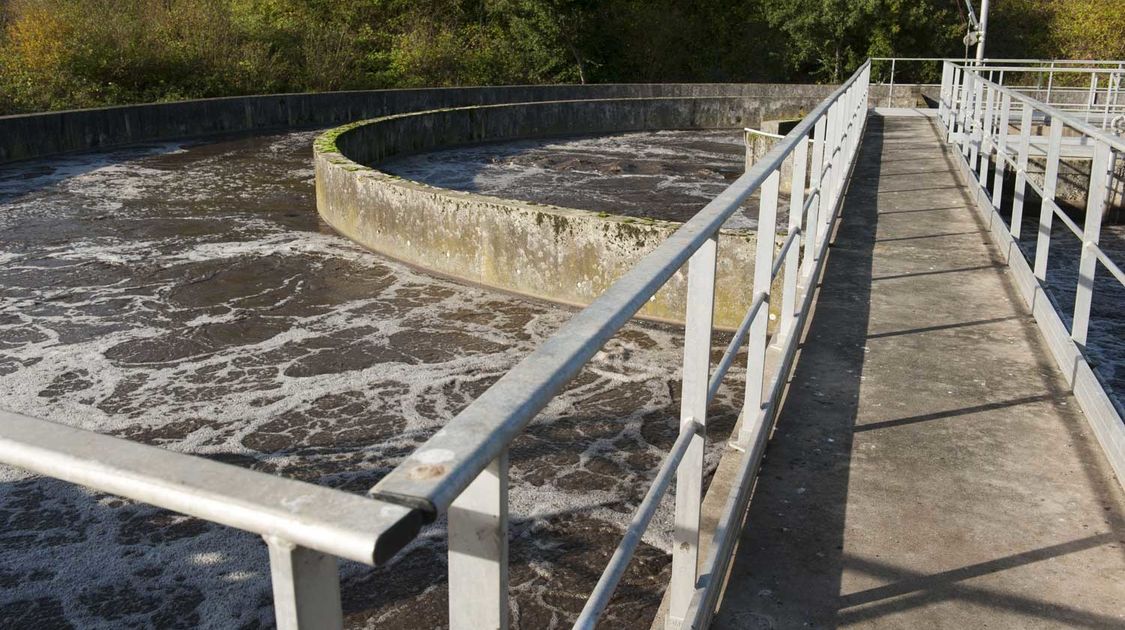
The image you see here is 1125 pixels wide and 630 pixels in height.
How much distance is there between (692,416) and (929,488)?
4.63 feet

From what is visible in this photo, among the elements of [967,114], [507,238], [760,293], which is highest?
[967,114]

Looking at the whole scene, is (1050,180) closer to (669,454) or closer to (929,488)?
(929,488)

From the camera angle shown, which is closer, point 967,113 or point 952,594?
point 952,594

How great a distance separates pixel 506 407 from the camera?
113 centimetres

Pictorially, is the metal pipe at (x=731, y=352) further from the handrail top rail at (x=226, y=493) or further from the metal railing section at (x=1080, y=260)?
the handrail top rail at (x=226, y=493)

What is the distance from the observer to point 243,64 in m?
25.7

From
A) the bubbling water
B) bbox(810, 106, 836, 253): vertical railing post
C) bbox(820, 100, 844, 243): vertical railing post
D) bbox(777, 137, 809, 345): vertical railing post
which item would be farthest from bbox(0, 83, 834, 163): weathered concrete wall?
bbox(777, 137, 809, 345): vertical railing post

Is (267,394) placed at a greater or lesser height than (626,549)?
lesser

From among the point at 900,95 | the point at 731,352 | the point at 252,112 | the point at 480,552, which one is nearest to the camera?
the point at 480,552

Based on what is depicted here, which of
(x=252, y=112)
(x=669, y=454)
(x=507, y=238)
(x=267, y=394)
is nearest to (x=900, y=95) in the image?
(x=252, y=112)

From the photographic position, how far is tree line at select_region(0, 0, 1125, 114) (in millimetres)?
22594

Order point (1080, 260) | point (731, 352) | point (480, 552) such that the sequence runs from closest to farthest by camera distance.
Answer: point (480, 552) → point (731, 352) → point (1080, 260)

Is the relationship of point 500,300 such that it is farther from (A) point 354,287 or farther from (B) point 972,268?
(B) point 972,268

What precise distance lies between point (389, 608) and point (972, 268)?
14.0 ft
